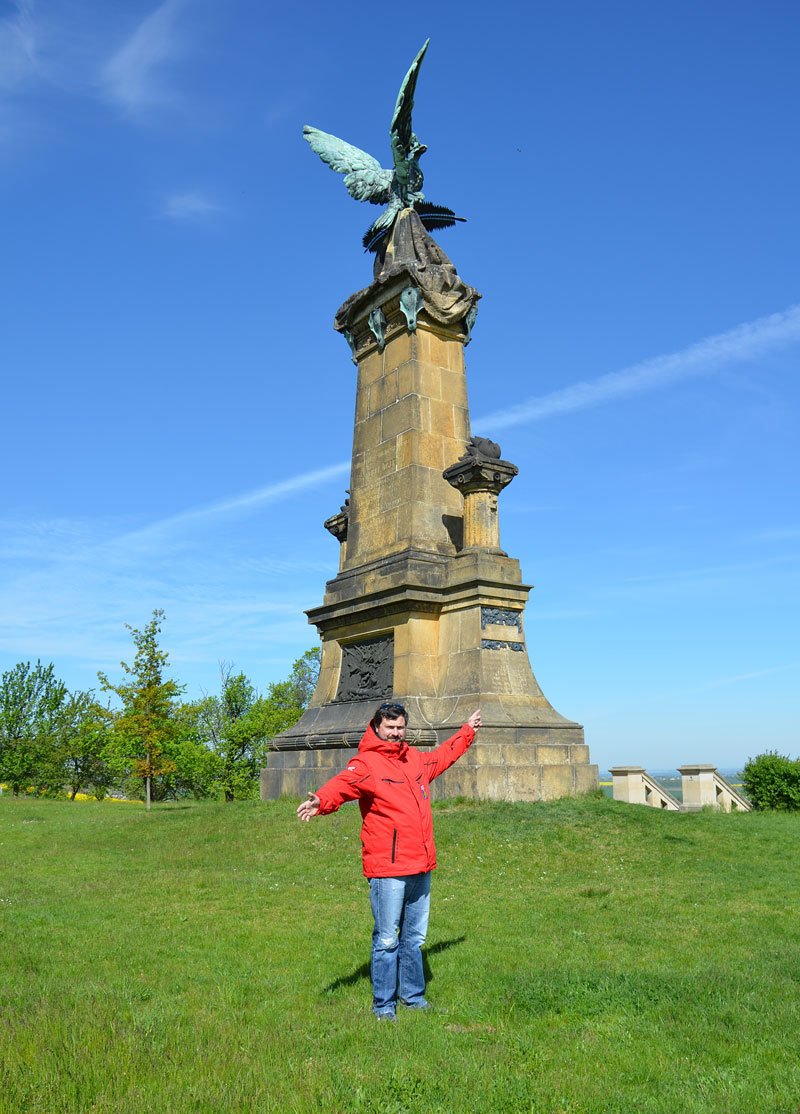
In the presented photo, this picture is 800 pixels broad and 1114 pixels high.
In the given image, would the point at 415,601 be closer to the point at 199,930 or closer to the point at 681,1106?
the point at 199,930

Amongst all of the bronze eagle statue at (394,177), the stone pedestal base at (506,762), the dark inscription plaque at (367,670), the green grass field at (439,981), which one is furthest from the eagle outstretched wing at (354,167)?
the green grass field at (439,981)

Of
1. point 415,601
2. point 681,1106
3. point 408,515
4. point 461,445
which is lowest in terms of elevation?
point 681,1106

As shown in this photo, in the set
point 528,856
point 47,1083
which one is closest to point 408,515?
point 528,856

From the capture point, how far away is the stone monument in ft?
47.3

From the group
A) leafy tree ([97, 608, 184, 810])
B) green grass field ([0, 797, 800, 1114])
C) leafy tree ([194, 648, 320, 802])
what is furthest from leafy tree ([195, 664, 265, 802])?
green grass field ([0, 797, 800, 1114])

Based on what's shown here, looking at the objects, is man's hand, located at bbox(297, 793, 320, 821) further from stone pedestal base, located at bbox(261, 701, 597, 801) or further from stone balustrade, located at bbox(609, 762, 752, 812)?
stone balustrade, located at bbox(609, 762, 752, 812)

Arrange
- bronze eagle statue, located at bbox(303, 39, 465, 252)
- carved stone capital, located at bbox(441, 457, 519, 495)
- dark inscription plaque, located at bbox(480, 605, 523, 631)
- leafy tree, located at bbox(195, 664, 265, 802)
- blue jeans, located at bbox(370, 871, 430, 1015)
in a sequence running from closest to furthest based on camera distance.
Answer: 1. blue jeans, located at bbox(370, 871, 430, 1015)
2. dark inscription plaque, located at bbox(480, 605, 523, 631)
3. carved stone capital, located at bbox(441, 457, 519, 495)
4. bronze eagle statue, located at bbox(303, 39, 465, 252)
5. leafy tree, located at bbox(195, 664, 265, 802)

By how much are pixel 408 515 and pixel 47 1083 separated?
13066 millimetres

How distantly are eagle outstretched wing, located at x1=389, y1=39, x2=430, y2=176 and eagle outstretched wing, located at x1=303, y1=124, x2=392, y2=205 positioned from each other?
2.07ft

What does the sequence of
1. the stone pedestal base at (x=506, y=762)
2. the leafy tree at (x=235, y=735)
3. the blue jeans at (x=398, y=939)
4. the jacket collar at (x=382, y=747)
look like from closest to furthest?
the blue jeans at (x=398, y=939) < the jacket collar at (x=382, y=747) < the stone pedestal base at (x=506, y=762) < the leafy tree at (x=235, y=735)

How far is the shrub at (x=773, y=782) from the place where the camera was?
19.8 meters

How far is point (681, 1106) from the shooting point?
3.88 m

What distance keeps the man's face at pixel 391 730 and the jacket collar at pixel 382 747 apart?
2cm

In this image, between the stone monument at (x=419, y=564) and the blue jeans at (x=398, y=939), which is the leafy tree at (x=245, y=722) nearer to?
the stone monument at (x=419, y=564)
